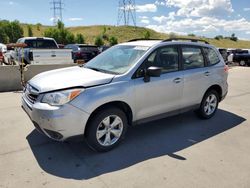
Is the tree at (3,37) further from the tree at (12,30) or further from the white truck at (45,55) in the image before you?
the white truck at (45,55)

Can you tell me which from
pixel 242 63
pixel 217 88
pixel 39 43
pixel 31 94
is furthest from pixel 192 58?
pixel 242 63

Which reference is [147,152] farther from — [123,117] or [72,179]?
[72,179]

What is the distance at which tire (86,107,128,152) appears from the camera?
3.81 metres

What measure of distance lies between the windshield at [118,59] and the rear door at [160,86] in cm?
21

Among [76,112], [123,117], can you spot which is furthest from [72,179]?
[123,117]

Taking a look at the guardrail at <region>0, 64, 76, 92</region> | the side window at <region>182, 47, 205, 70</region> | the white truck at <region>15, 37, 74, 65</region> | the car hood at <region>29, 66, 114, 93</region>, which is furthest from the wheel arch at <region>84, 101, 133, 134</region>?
the white truck at <region>15, 37, 74, 65</region>

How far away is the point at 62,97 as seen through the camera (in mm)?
3586

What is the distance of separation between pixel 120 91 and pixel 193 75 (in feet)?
6.12

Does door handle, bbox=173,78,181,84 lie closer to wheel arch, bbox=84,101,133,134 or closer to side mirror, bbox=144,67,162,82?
side mirror, bbox=144,67,162,82

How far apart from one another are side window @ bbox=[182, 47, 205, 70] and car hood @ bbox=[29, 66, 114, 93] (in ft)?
5.82

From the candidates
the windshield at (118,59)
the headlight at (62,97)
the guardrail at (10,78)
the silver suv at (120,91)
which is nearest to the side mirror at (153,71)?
the silver suv at (120,91)

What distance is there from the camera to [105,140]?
4039mm

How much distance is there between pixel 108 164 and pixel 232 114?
3.99 metres

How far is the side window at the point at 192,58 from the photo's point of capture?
16.6ft
